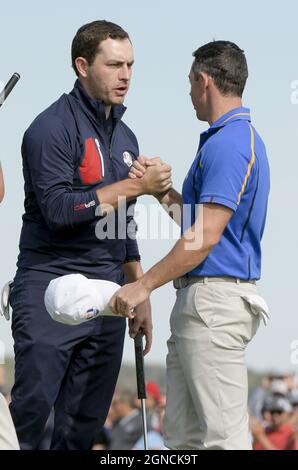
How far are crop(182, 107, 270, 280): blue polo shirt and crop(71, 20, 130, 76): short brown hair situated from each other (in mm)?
1008

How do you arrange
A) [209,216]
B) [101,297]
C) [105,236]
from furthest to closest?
[105,236]
[101,297]
[209,216]

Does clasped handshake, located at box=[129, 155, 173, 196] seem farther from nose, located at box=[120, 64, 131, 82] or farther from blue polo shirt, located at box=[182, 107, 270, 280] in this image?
nose, located at box=[120, 64, 131, 82]

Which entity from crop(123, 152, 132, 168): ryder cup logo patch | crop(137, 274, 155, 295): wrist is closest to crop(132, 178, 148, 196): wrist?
crop(123, 152, 132, 168): ryder cup logo patch

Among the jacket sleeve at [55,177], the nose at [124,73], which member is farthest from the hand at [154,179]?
the nose at [124,73]

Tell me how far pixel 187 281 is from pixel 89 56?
157cm

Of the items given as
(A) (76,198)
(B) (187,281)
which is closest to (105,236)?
(A) (76,198)

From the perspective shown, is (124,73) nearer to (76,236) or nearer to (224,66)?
(224,66)

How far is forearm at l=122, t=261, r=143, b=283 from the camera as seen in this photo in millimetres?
6984

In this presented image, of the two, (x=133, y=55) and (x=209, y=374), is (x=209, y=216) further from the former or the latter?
(x=133, y=55)

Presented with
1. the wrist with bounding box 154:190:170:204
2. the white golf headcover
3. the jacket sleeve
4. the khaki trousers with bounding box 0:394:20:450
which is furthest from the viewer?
the wrist with bounding box 154:190:170:204

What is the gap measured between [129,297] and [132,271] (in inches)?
48.1

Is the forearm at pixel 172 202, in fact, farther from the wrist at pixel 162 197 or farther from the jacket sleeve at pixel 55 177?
the jacket sleeve at pixel 55 177

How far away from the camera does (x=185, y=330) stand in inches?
228
